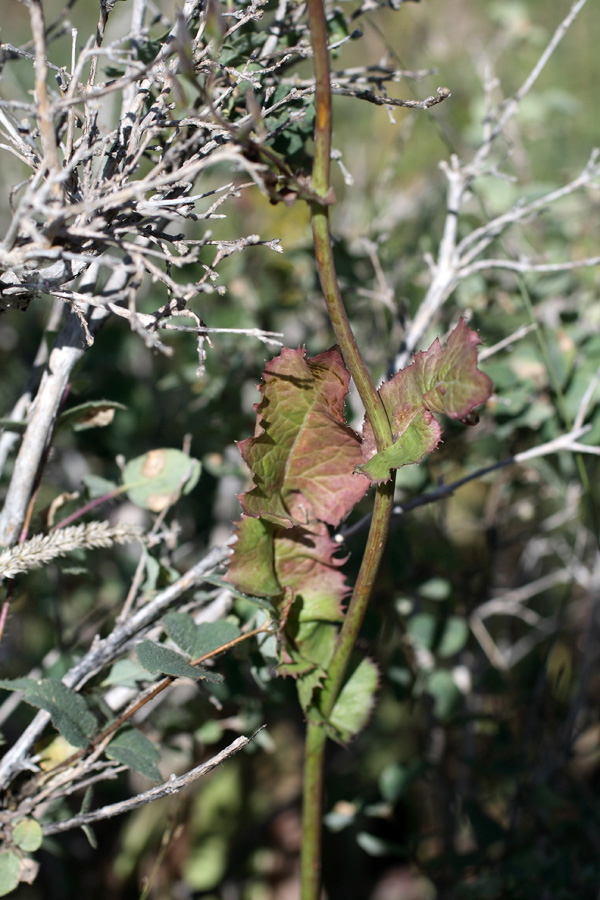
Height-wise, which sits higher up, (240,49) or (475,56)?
(240,49)

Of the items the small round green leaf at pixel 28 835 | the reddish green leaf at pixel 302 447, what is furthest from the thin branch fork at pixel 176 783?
the reddish green leaf at pixel 302 447

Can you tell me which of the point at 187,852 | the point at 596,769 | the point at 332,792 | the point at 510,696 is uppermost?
the point at 332,792

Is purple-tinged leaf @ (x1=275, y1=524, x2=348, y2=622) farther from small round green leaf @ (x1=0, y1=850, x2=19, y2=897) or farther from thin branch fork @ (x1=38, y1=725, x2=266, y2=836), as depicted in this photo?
small round green leaf @ (x1=0, y1=850, x2=19, y2=897)

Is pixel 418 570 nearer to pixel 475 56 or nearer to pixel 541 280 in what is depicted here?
pixel 541 280

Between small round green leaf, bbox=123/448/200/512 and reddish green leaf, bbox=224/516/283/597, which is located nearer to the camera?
reddish green leaf, bbox=224/516/283/597

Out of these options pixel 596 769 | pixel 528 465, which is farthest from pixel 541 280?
pixel 596 769

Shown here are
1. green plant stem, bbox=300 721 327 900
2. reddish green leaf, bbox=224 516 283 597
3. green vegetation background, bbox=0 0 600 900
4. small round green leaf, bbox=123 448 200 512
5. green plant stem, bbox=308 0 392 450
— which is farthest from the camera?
green vegetation background, bbox=0 0 600 900

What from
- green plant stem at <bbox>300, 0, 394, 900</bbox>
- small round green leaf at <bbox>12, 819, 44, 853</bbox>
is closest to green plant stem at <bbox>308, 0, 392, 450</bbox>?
green plant stem at <bbox>300, 0, 394, 900</bbox>
